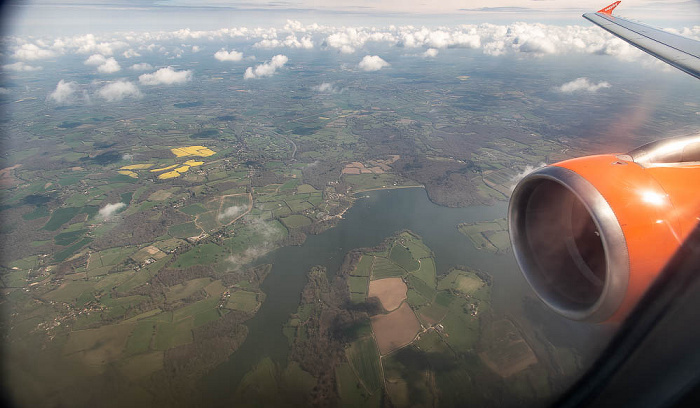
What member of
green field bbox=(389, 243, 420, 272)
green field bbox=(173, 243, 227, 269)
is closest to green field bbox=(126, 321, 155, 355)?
green field bbox=(173, 243, 227, 269)

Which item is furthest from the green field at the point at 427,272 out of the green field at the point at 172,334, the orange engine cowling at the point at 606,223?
the orange engine cowling at the point at 606,223

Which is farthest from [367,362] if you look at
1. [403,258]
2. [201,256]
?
[201,256]

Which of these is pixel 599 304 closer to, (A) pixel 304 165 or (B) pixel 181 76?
(A) pixel 304 165

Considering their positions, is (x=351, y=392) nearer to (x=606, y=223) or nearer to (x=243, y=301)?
(x=243, y=301)

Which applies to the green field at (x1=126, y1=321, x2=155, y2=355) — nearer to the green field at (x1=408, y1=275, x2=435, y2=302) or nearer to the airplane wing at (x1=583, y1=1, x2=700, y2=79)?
the green field at (x1=408, y1=275, x2=435, y2=302)

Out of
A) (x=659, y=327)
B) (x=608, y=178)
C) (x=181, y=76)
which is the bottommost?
(x=181, y=76)

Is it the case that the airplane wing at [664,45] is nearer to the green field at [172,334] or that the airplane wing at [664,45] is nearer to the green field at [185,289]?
the green field at [172,334]

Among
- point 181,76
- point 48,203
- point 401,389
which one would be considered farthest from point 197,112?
point 401,389
